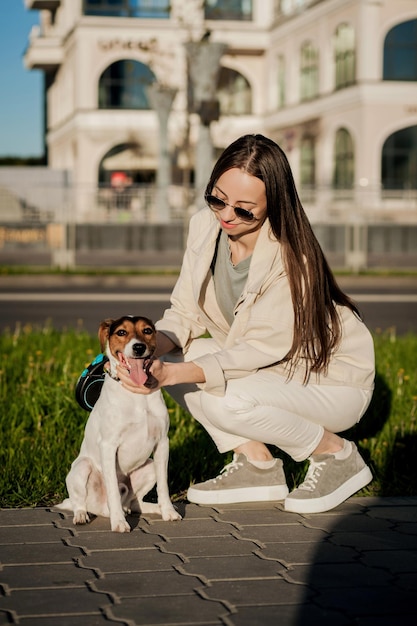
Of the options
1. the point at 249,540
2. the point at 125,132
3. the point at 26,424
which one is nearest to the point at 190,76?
the point at 125,132

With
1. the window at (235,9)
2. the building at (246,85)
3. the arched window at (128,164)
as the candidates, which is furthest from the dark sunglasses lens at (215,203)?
the window at (235,9)

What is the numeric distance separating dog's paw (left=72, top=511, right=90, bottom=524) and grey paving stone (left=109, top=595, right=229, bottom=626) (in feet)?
3.51

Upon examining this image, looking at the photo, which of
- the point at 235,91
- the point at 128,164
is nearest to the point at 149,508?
the point at 128,164

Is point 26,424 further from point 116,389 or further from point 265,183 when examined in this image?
point 265,183

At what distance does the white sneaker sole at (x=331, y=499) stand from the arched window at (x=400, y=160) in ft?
130

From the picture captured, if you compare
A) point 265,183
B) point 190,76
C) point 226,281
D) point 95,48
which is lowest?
point 226,281

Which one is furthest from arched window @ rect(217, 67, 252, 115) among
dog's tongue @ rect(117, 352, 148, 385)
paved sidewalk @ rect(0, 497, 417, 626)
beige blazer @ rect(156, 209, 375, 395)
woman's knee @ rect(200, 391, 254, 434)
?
dog's tongue @ rect(117, 352, 148, 385)

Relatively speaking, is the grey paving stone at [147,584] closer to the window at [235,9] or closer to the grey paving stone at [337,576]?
the grey paving stone at [337,576]

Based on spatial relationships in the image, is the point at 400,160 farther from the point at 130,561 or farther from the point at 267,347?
the point at 130,561

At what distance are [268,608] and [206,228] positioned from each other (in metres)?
2.15

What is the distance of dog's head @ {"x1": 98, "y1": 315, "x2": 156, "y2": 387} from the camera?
4.43 meters

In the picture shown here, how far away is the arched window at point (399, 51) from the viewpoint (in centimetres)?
4369

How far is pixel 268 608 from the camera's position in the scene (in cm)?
355

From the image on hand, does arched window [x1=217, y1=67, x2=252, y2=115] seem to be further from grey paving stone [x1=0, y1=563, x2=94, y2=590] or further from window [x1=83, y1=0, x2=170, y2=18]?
grey paving stone [x1=0, y1=563, x2=94, y2=590]
